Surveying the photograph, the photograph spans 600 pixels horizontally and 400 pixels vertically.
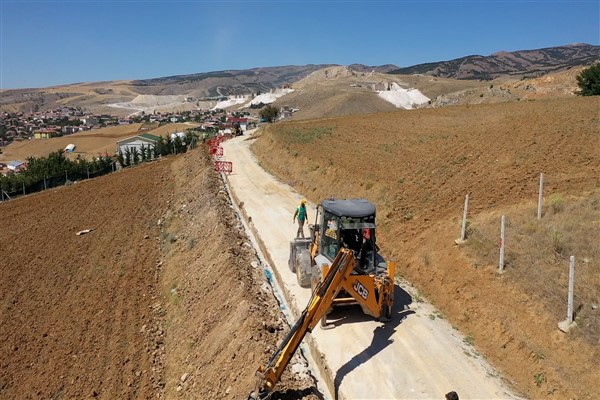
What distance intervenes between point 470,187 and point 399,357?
34.0 feet

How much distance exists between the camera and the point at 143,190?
114ft

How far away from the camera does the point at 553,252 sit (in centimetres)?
1227

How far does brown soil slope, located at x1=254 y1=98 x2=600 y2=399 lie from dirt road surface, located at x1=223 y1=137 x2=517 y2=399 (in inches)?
27.2

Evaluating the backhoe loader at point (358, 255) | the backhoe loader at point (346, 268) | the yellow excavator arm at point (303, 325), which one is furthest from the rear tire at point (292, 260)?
the yellow excavator arm at point (303, 325)

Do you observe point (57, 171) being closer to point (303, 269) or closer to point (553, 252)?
point (303, 269)

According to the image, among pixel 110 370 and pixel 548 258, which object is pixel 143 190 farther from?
pixel 548 258

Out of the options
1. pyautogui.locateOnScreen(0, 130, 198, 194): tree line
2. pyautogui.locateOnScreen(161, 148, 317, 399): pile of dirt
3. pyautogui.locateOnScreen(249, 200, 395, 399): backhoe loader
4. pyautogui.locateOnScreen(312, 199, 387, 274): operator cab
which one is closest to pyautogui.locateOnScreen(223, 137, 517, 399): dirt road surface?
pyautogui.locateOnScreen(249, 200, 395, 399): backhoe loader

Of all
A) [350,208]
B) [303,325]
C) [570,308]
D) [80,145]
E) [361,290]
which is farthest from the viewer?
[80,145]

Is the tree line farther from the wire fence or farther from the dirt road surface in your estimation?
the wire fence

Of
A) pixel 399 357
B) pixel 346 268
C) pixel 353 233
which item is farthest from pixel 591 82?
pixel 346 268

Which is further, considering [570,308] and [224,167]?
[224,167]

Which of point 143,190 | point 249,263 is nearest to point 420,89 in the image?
point 143,190

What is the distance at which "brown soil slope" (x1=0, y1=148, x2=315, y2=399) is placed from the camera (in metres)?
12.1

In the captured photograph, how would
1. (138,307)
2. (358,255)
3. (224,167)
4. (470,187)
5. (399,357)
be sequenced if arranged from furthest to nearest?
1. (224,167)
2. (470,187)
3. (138,307)
4. (358,255)
5. (399,357)
